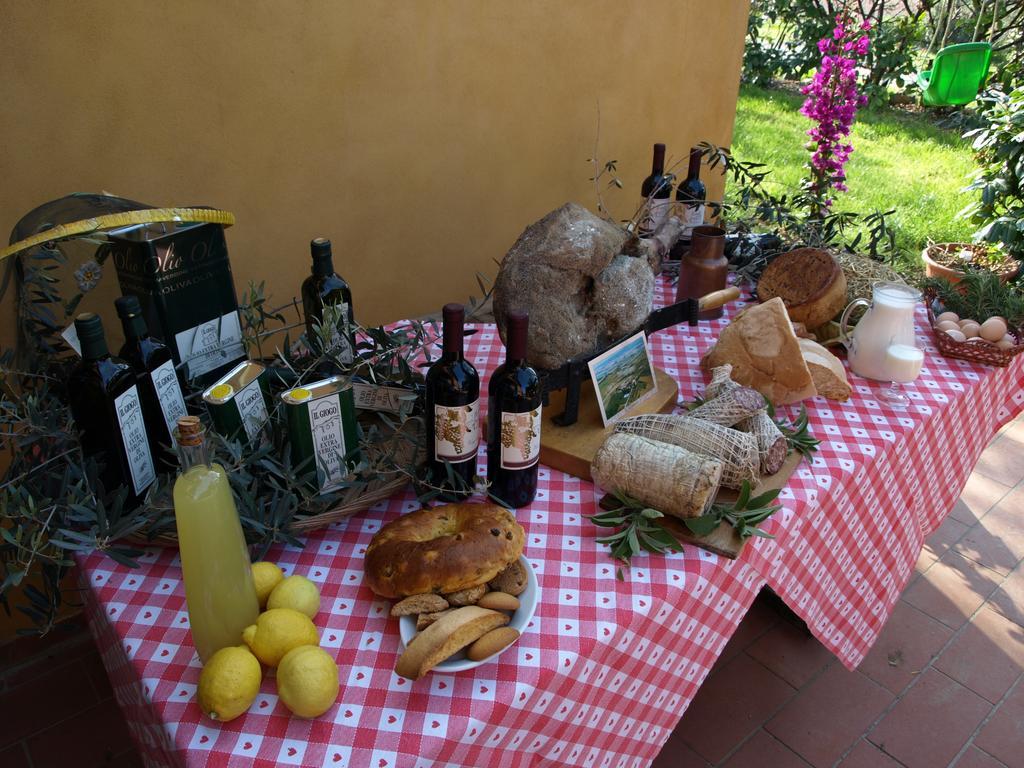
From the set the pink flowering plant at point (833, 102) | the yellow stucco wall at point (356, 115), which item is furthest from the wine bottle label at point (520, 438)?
the pink flowering plant at point (833, 102)

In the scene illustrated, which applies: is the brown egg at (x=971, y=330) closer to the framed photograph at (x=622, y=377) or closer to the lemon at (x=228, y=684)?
the framed photograph at (x=622, y=377)

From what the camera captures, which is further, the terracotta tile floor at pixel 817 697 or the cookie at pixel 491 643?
the terracotta tile floor at pixel 817 697

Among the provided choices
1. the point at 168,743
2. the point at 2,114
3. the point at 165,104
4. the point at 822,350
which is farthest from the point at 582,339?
the point at 2,114

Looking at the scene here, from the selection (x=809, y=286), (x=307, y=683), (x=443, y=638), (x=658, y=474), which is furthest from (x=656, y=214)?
(x=307, y=683)

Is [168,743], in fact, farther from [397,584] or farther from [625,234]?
[625,234]

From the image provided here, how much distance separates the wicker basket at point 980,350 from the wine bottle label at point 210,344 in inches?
71.2

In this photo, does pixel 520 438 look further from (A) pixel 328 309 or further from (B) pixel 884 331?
(B) pixel 884 331

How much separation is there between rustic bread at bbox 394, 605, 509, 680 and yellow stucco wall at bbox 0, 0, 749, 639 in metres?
0.96

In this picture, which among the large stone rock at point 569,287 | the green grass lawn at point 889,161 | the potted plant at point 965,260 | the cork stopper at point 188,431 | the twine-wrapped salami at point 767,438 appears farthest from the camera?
the green grass lawn at point 889,161

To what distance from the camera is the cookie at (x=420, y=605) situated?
996 millimetres

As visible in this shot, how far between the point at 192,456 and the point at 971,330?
1.97 meters

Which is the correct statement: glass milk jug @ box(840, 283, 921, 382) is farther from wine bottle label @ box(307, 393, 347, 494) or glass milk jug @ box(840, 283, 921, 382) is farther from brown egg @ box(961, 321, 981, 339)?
wine bottle label @ box(307, 393, 347, 494)

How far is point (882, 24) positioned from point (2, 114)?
8.63m

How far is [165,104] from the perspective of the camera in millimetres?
1818
